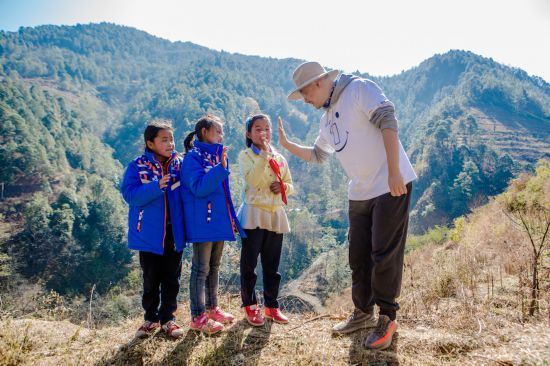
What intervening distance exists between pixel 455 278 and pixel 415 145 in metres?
86.0

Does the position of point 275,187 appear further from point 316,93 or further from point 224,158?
point 316,93

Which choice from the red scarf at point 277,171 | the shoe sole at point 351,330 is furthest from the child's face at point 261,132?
the shoe sole at point 351,330

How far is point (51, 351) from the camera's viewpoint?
8.76ft

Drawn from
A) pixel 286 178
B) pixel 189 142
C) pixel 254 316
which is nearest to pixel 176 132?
pixel 189 142

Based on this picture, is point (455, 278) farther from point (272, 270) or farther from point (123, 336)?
point (123, 336)

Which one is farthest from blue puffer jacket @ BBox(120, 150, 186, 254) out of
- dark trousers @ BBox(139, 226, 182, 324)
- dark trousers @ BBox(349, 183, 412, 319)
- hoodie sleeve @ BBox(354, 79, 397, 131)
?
hoodie sleeve @ BBox(354, 79, 397, 131)

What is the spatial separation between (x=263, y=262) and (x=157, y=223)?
1030 millimetres

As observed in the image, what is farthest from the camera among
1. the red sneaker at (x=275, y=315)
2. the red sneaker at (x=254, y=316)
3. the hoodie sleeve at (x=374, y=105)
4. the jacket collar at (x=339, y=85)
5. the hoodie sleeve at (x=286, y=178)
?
the hoodie sleeve at (x=286, y=178)

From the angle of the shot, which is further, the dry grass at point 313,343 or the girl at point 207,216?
the girl at point 207,216

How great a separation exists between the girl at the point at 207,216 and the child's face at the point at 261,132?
313 millimetres

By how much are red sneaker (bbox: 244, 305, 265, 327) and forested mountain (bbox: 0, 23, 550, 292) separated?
46.3 m

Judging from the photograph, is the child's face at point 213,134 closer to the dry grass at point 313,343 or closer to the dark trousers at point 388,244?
the dark trousers at point 388,244

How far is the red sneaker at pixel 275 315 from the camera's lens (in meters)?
3.24

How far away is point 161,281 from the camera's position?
122 inches
